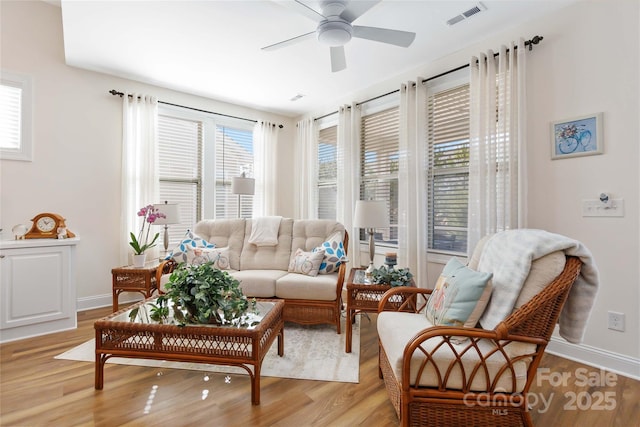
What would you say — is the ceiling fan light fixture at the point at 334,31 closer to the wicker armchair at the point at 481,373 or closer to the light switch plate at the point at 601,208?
the wicker armchair at the point at 481,373

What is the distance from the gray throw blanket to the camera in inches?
54.8

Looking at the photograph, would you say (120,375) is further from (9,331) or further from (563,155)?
(563,155)

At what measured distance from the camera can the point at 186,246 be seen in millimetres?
3285

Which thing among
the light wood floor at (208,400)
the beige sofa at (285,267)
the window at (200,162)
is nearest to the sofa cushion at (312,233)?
the beige sofa at (285,267)

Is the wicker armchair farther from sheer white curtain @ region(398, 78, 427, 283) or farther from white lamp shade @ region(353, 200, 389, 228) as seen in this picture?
sheer white curtain @ region(398, 78, 427, 283)

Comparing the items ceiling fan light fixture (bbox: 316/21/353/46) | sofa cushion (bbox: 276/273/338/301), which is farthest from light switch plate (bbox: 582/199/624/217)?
ceiling fan light fixture (bbox: 316/21/353/46)

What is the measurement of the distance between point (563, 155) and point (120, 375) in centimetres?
361

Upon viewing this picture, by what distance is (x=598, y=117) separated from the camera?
2191mm

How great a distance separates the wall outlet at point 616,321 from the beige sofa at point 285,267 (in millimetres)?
1970

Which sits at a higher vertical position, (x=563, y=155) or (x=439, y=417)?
(x=563, y=155)

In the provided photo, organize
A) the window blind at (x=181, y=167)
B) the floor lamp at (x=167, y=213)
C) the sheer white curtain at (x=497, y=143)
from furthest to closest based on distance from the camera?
the window blind at (x=181, y=167) → the floor lamp at (x=167, y=213) → the sheer white curtain at (x=497, y=143)

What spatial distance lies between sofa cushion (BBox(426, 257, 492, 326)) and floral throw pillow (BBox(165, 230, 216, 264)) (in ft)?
8.36

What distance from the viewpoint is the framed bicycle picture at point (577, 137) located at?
2.20 m

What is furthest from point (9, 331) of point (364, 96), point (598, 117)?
point (598, 117)
